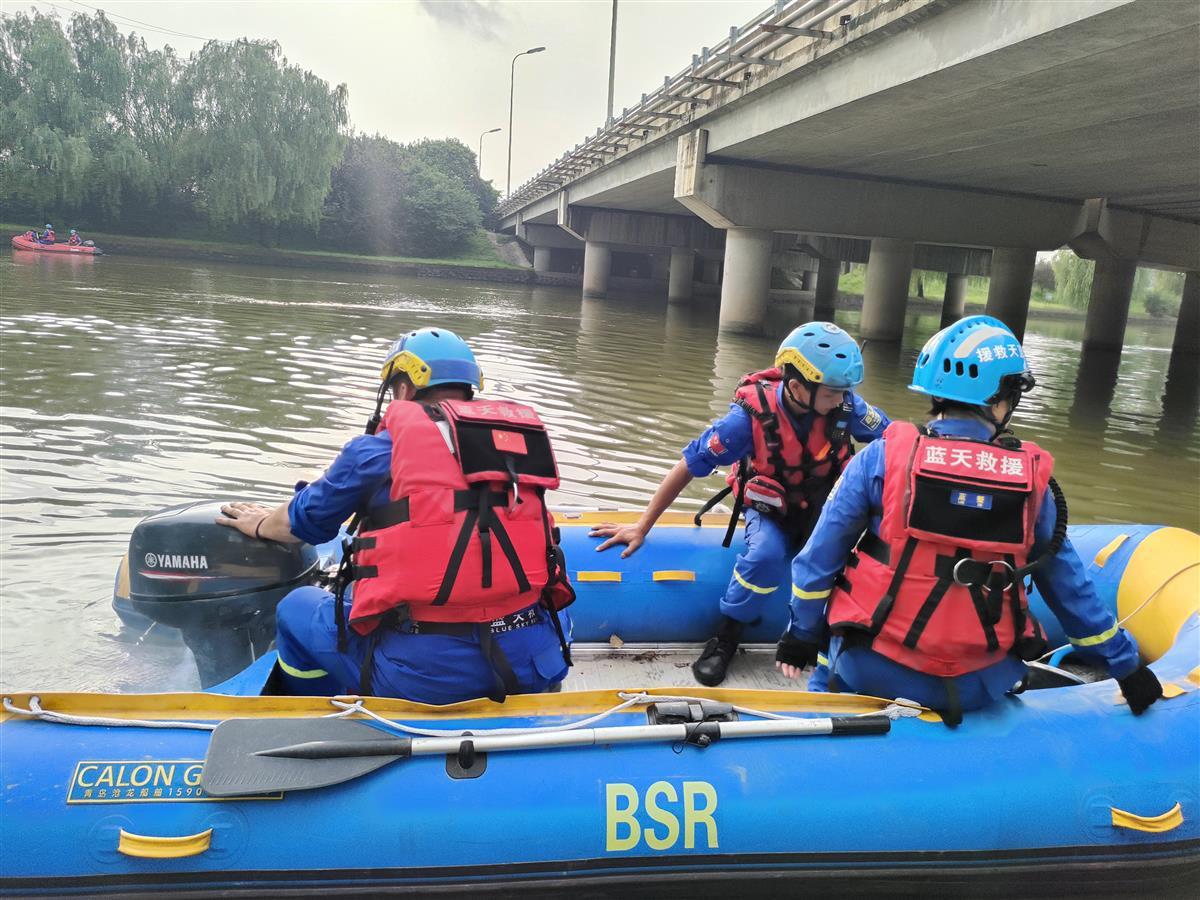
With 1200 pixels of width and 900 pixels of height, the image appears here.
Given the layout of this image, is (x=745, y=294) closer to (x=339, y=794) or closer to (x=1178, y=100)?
(x=1178, y=100)

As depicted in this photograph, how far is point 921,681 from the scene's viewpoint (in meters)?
2.57

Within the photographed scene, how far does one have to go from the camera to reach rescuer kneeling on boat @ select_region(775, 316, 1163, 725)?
2283mm

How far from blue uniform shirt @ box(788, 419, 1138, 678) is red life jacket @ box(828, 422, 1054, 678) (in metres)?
0.05

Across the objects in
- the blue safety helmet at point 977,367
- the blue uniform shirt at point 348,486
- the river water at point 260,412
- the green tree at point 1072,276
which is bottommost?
the river water at point 260,412

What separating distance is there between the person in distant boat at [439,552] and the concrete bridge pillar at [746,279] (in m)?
19.1

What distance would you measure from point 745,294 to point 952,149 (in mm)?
6545

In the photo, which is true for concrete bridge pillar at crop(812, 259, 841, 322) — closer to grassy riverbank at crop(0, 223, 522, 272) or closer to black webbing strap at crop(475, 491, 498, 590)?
grassy riverbank at crop(0, 223, 522, 272)

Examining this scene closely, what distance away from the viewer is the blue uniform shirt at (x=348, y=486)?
2.34 m

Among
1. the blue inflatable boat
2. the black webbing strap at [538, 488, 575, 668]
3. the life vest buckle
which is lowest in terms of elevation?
the blue inflatable boat

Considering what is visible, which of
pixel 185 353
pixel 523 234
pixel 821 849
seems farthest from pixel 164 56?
pixel 821 849

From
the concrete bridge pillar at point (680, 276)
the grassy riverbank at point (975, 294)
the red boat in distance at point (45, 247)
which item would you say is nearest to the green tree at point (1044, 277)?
the grassy riverbank at point (975, 294)

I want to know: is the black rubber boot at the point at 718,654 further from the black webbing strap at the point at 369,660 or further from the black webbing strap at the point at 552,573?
the black webbing strap at the point at 369,660

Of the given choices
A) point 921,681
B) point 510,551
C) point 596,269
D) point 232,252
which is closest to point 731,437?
point 921,681

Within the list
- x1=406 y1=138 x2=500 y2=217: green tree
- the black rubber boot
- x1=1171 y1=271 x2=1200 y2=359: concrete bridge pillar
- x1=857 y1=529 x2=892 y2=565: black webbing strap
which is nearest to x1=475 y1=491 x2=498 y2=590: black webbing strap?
x1=857 y1=529 x2=892 y2=565: black webbing strap
